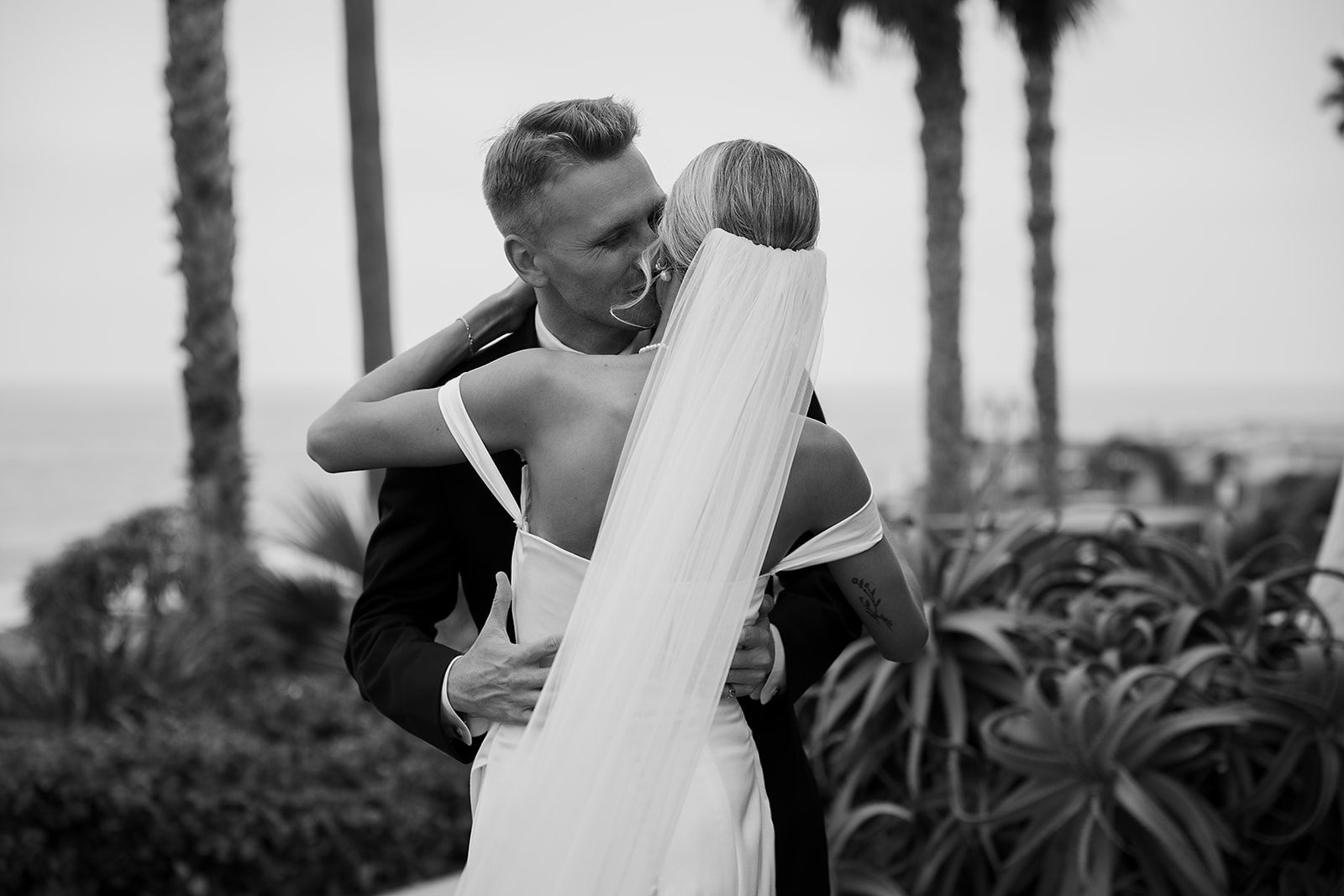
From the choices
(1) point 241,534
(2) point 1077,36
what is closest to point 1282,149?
(2) point 1077,36

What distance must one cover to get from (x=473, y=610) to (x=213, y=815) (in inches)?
113

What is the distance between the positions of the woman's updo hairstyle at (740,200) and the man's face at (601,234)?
0.09m

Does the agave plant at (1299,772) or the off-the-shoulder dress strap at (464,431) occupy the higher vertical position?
the off-the-shoulder dress strap at (464,431)

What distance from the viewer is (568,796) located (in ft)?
5.27

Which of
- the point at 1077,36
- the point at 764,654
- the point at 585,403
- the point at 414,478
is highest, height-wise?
the point at 1077,36

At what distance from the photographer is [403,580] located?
2086 mm

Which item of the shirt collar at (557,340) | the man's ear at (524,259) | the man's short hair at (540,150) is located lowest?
the shirt collar at (557,340)

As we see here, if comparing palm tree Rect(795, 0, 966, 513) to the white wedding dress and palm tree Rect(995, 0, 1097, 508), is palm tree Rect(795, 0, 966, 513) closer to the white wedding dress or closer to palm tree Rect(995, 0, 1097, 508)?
palm tree Rect(995, 0, 1097, 508)

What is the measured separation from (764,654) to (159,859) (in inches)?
140

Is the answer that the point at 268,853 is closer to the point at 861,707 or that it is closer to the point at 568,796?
the point at 861,707

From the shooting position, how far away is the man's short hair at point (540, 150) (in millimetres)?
1774

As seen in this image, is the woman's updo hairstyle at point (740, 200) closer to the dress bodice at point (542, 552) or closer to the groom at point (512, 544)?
the groom at point (512, 544)

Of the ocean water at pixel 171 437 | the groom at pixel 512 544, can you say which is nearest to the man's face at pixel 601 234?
the groom at pixel 512 544

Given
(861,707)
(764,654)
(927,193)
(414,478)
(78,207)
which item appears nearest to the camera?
(764,654)
